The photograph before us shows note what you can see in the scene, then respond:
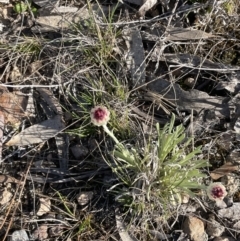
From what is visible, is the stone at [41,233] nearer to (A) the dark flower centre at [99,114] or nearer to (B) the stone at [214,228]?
(A) the dark flower centre at [99,114]

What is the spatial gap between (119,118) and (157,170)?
263 mm

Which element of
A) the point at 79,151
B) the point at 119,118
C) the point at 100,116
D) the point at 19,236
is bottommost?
the point at 19,236

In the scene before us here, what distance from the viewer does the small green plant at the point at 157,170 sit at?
162 centimetres

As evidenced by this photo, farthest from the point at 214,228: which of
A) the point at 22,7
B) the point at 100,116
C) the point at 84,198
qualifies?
the point at 22,7

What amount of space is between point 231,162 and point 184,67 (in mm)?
414

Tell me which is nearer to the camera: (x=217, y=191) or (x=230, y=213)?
(x=217, y=191)

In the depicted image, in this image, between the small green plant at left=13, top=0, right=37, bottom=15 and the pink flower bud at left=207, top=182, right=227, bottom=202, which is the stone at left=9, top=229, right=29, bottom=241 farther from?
the small green plant at left=13, top=0, right=37, bottom=15

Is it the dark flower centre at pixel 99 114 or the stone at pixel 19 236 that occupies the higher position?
the dark flower centre at pixel 99 114

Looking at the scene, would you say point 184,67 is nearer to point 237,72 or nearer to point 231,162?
point 237,72

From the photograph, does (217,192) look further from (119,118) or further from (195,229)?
(119,118)

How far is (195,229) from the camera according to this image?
68.5 inches

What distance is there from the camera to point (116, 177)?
1801 millimetres

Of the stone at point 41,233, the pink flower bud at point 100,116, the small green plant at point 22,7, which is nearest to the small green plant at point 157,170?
the pink flower bud at point 100,116

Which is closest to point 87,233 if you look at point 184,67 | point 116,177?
point 116,177
